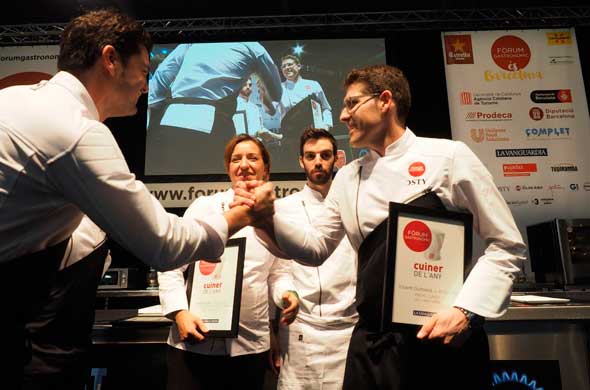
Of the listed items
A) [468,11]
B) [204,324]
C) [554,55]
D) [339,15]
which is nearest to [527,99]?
[554,55]

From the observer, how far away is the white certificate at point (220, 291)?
5.74 ft

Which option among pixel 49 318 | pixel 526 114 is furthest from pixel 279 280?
pixel 526 114

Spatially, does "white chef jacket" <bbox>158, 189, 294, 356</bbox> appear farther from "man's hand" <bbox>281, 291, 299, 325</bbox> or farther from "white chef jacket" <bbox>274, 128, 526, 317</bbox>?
"white chef jacket" <bbox>274, 128, 526, 317</bbox>

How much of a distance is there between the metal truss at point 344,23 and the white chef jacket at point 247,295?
10.8 feet

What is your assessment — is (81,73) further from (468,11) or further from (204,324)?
(468,11)

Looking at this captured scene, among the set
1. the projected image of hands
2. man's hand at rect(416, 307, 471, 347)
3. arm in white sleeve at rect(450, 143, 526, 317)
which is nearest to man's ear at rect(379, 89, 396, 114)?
arm in white sleeve at rect(450, 143, 526, 317)

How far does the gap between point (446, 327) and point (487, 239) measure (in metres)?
0.32

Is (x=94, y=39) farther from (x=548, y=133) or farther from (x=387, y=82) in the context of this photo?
(x=548, y=133)

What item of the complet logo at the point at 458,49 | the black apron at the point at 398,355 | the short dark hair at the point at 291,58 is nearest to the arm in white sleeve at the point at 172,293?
the black apron at the point at 398,355

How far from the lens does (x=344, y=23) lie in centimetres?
476

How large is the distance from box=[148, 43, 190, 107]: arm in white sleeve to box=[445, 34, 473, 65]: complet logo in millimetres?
2763

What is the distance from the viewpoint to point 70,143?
3.18 ft

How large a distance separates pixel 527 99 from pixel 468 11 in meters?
1.12

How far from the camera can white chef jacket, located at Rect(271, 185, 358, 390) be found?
2.08 metres
